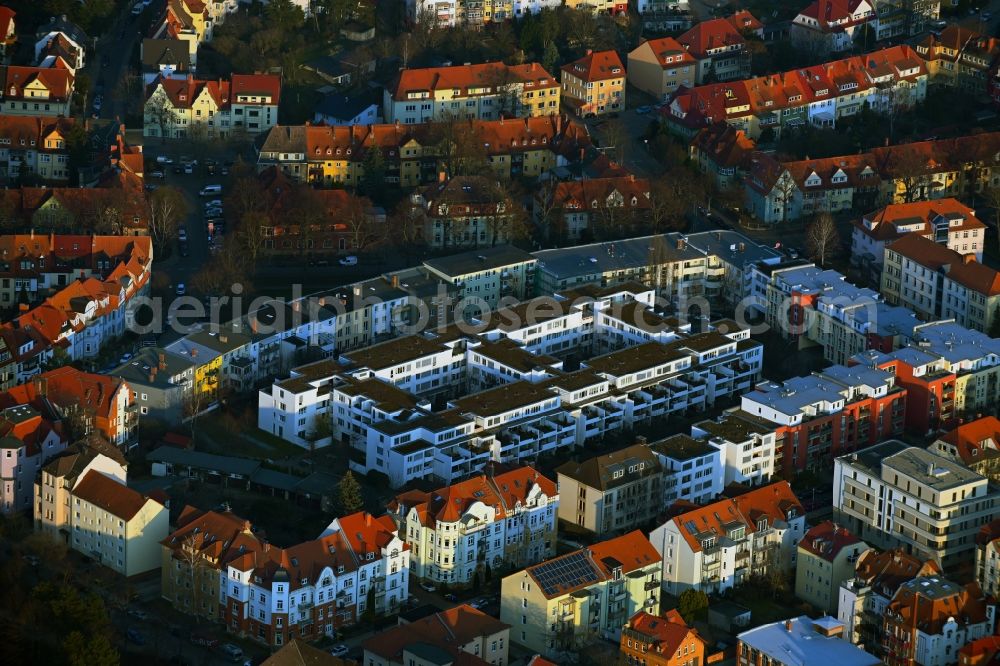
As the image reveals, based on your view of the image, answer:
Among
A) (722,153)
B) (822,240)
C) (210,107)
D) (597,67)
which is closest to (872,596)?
(822,240)

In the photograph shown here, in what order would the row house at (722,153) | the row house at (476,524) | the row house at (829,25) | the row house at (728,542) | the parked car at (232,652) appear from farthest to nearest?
the row house at (829,25)
the row house at (722,153)
the row house at (476,524)
the row house at (728,542)
the parked car at (232,652)

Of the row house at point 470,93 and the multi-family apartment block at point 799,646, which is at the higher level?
the row house at point 470,93

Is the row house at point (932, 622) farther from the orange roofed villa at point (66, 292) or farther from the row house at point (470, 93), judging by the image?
the row house at point (470, 93)

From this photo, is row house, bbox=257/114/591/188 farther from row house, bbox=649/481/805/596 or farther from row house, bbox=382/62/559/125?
row house, bbox=649/481/805/596

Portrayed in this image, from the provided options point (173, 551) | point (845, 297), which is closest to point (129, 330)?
point (173, 551)

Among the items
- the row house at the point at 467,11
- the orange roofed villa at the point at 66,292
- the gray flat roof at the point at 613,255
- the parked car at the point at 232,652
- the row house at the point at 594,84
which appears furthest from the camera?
the row house at the point at 467,11

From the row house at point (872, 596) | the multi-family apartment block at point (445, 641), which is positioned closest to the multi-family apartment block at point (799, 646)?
the row house at point (872, 596)

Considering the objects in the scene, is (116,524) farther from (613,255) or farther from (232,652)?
(613,255)

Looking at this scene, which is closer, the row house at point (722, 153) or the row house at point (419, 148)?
the row house at point (419, 148)
